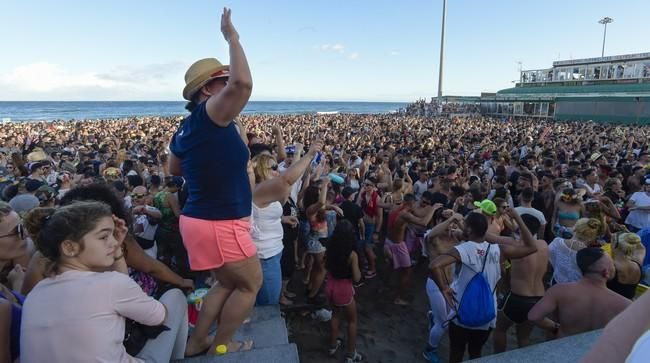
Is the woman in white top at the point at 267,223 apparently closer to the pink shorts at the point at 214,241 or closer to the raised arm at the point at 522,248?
the pink shorts at the point at 214,241

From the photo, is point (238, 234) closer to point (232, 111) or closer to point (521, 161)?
point (232, 111)

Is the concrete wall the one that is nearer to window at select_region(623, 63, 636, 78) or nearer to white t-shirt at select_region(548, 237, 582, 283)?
window at select_region(623, 63, 636, 78)

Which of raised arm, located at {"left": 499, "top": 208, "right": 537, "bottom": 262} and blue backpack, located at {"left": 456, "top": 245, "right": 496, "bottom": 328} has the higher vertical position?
raised arm, located at {"left": 499, "top": 208, "right": 537, "bottom": 262}

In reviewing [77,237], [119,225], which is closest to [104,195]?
[119,225]

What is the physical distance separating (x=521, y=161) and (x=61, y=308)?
10.5m

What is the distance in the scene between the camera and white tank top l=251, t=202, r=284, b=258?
3.08 metres

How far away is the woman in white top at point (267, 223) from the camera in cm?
284

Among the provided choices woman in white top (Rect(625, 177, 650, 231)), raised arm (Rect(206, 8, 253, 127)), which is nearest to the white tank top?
raised arm (Rect(206, 8, 253, 127))

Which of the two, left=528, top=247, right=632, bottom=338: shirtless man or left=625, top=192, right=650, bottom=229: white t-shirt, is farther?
left=625, top=192, right=650, bottom=229: white t-shirt

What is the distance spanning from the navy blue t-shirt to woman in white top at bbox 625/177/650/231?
6.72 meters

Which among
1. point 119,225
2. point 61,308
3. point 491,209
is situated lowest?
point 491,209

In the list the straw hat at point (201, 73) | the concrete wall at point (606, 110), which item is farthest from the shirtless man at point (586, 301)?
the concrete wall at point (606, 110)

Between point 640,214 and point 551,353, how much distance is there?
563 centimetres

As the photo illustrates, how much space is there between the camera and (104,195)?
241 cm
